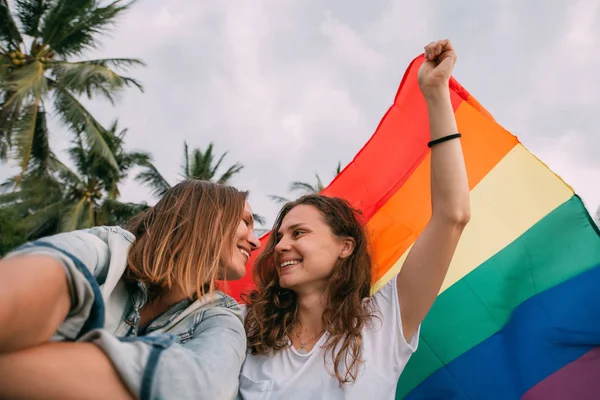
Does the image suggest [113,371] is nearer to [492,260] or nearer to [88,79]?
[492,260]

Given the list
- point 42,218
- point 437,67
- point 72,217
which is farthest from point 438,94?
point 42,218

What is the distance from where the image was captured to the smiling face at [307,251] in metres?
2.39

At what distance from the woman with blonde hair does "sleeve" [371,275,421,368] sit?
71 centimetres

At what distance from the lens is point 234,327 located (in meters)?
1.57

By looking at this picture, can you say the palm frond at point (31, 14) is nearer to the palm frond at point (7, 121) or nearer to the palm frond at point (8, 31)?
the palm frond at point (8, 31)

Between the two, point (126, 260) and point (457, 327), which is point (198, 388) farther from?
point (457, 327)

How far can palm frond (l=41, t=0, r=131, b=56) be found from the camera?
39.8ft

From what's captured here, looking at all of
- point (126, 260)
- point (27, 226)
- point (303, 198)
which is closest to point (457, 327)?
point (303, 198)

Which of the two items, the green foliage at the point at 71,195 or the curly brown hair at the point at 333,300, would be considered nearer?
the curly brown hair at the point at 333,300

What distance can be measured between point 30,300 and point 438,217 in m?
1.60

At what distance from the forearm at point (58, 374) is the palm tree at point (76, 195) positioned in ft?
48.8

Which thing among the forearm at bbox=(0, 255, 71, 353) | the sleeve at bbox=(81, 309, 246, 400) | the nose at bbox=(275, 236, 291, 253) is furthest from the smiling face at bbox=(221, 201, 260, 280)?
the forearm at bbox=(0, 255, 71, 353)

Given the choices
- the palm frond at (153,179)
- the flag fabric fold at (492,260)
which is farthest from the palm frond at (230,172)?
the flag fabric fold at (492,260)

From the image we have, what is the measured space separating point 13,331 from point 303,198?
1.99 m
